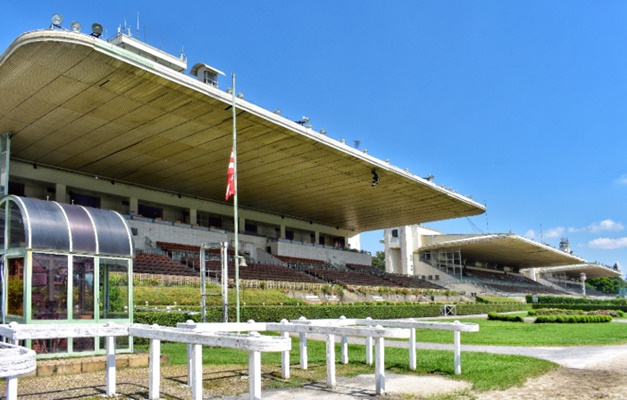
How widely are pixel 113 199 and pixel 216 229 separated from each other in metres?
8.55

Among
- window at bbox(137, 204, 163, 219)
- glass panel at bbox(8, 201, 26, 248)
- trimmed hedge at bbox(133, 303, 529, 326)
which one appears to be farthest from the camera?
window at bbox(137, 204, 163, 219)

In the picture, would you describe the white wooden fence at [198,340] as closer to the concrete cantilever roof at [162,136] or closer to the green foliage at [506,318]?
the concrete cantilever roof at [162,136]

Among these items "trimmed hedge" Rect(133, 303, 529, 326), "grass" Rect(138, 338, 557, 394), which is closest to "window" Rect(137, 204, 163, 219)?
"trimmed hedge" Rect(133, 303, 529, 326)

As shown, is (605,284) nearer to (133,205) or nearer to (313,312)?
(133,205)

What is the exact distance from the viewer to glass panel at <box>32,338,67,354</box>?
31.2 ft

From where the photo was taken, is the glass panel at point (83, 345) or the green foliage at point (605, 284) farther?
the green foliage at point (605, 284)

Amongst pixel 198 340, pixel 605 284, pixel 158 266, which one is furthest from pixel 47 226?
pixel 605 284

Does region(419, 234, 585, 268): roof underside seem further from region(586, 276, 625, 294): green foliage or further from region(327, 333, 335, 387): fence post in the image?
region(586, 276, 625, 294): green foliage

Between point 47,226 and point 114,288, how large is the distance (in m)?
1.88

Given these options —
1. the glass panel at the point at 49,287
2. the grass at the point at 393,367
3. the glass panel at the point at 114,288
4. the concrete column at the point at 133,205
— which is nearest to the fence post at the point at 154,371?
the grass at the point at 393,367

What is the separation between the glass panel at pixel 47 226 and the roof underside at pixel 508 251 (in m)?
58.0

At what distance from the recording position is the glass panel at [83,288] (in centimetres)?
1035

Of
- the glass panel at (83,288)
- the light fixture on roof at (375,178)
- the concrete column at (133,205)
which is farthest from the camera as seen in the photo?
the concrete column at (133,205)

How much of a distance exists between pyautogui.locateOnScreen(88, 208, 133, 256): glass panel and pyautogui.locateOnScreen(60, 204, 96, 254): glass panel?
0.14 m
